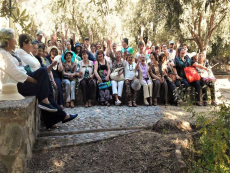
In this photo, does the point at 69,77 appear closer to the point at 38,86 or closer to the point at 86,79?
the point at 86,79

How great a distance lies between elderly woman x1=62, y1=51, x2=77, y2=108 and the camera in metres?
7.44

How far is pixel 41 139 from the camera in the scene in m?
4.40

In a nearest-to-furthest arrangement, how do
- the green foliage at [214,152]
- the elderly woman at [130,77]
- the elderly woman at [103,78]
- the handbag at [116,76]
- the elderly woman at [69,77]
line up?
the green foliage at [214,152] < the elderly woman at [69,77] < the elderly woman at [103,78] < the elderly woman at [130,77] < the handbag at [116,76]

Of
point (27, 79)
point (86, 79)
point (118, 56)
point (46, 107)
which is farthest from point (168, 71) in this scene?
point (27, 79)

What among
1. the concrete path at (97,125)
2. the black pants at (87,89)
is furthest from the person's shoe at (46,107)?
the black pants at (87,89)

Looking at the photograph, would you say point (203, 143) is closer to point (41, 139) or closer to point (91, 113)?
point (41, 139)

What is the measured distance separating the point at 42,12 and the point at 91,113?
36.5 ft

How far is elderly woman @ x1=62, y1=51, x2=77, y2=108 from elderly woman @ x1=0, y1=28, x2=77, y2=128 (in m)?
2.51

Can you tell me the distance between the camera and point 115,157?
396cm

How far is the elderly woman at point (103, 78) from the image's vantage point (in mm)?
7660

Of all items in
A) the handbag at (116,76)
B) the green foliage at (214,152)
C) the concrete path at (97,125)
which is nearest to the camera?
the green foliage at (214,152)

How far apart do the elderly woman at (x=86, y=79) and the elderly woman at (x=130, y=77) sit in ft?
3.29

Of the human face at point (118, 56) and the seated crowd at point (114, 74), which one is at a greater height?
the human face at point (118, 56)

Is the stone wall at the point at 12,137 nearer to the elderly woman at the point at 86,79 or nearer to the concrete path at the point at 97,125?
the concrete path at the point at 97,125
